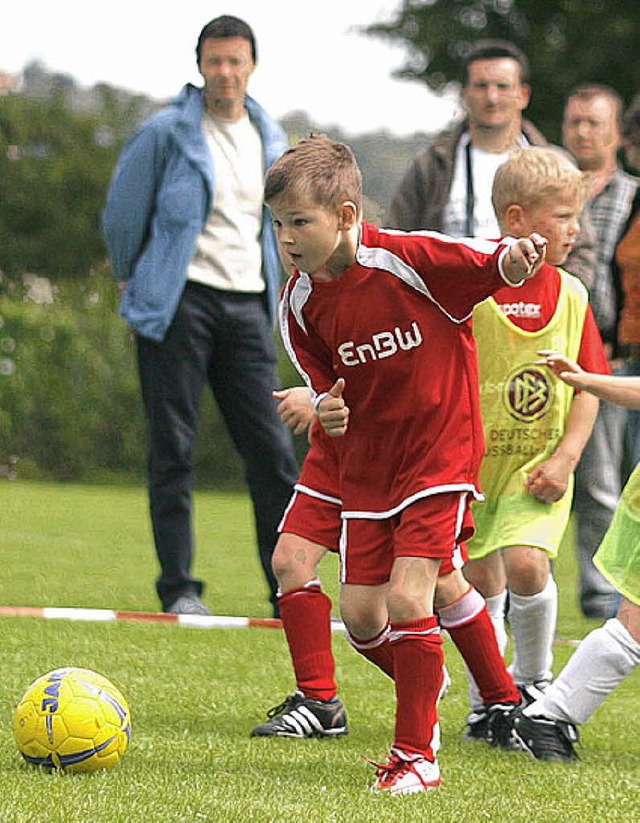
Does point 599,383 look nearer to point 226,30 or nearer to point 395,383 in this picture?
point 395,383

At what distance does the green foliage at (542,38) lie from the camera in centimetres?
2638

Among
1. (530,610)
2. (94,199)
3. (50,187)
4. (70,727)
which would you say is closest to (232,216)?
(530,610)

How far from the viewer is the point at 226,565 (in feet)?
35.2

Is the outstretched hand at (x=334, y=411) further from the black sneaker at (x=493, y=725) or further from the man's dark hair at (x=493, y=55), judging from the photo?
the man's dark hair at (x=493, y=55)

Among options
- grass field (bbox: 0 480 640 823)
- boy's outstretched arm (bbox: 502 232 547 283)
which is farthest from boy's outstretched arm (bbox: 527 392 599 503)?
boy's outstretched arm (bbox: 502 232 547 283)

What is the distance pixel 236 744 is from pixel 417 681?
72cm

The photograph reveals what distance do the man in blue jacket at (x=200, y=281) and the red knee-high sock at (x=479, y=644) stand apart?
262cm

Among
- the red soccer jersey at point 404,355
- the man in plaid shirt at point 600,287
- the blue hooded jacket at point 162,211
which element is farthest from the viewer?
the man in plaid shirt at point 600,287

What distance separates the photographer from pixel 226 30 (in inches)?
289

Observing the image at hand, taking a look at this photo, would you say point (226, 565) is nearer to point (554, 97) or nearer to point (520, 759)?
point (520, 759)

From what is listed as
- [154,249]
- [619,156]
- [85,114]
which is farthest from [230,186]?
[85,114]

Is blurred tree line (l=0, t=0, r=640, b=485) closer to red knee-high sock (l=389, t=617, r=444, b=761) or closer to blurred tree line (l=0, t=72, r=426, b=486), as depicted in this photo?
blurred tree line (l=0, t=72, r=426, b=486)

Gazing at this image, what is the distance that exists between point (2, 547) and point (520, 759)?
663 cm

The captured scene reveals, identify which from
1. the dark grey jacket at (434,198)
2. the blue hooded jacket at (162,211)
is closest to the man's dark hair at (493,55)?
the dark grey jacket at (434,198)
